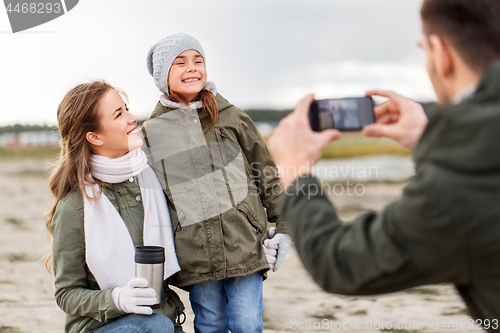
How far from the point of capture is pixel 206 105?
2.62 metres

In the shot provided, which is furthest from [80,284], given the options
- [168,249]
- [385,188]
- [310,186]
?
[385,188]

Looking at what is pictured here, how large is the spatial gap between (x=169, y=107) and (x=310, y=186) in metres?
1.64

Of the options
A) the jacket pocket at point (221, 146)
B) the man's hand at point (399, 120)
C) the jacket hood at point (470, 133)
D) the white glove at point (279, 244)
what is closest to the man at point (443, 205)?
the jacket hood at point (470, 133)

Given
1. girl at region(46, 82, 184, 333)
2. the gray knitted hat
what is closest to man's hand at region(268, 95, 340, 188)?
girl at region(46, 82, 184, 333)

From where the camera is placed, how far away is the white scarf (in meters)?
2.21

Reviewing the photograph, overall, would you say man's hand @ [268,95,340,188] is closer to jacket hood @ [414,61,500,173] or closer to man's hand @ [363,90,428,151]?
man's hand @ [363,90,428,151]

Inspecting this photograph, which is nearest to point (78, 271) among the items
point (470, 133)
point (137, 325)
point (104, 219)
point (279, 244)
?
point (104, 219)

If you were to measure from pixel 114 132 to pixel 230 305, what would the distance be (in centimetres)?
118

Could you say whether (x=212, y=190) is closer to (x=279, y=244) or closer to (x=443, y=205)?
(x=279, y=244)

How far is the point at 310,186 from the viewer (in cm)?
119

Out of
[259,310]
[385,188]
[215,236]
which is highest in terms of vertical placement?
[215,236]

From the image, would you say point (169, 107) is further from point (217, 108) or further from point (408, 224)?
point (408, 224)

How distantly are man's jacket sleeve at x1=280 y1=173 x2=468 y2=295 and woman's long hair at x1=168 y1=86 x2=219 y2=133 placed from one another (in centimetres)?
151

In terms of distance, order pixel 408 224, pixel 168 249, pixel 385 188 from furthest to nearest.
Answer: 1. pixel 385 188
2. pixel 168 249
3. pixel 408 224
